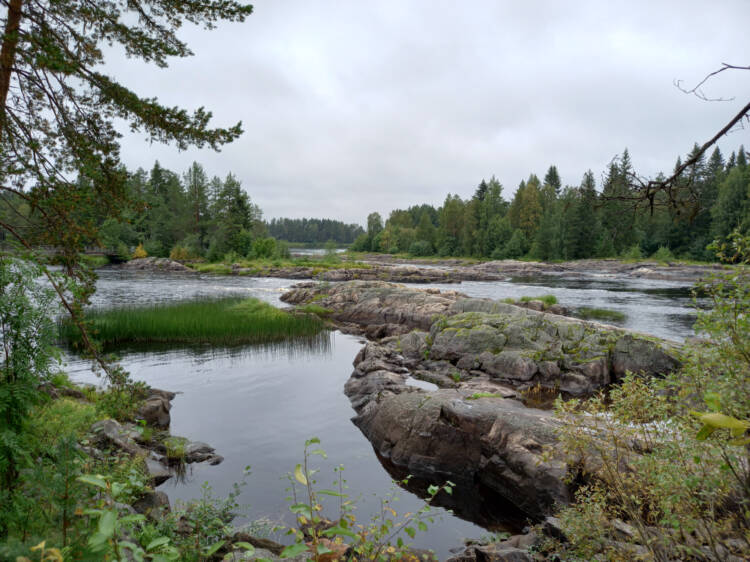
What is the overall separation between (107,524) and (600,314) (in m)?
25.9

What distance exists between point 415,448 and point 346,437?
5.77 ft

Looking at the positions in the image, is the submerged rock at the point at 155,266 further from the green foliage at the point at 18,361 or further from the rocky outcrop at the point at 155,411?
the green foliage at the point at 18,361

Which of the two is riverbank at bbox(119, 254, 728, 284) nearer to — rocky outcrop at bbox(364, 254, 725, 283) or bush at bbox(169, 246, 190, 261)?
rocky outcrop at bbox(364, 254, 725, 283)

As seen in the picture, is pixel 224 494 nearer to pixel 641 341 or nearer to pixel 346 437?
pixel 346 437

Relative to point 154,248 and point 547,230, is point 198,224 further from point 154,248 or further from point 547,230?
point 547,230

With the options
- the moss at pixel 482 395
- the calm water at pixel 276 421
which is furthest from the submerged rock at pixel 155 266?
the moss at pixel 482 395

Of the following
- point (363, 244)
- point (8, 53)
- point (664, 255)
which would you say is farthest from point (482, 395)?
point (363, 244)

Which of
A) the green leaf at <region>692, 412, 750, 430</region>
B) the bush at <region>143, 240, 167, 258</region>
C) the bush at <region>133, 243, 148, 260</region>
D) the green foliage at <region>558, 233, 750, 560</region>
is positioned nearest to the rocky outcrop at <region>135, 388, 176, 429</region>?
the green foliage at <region>558, 233, 750, 560</region>

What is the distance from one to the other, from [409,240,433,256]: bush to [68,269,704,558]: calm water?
70889 mm

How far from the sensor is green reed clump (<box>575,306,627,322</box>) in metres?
22.3

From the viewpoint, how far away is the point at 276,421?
31.9 ft

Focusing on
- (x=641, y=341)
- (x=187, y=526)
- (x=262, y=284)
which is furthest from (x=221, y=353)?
(x=262, y=284)

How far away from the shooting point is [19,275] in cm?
312

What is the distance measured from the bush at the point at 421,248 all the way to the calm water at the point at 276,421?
2791 inches
